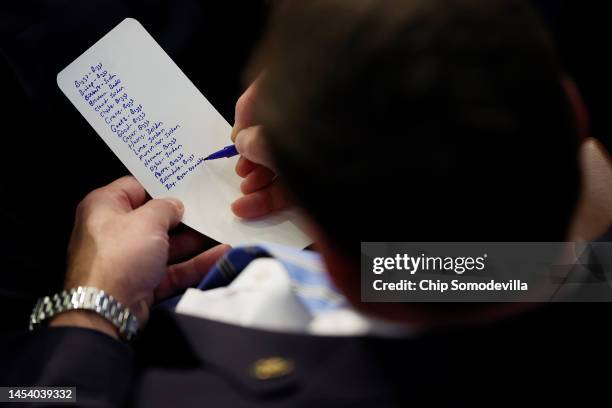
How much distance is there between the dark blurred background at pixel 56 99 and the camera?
2.98ft

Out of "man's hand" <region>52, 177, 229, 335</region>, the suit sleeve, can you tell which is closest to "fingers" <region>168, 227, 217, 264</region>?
"man's hand" <region>52, 177, 229, 335</region>

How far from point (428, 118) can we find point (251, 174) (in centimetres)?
54

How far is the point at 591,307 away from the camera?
543 millimetres

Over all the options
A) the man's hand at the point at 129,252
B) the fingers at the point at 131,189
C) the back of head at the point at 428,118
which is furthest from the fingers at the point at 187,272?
Answer: the back of head at the point at 428,118

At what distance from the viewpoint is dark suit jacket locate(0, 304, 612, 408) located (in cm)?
50

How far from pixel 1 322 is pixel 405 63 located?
0.74m

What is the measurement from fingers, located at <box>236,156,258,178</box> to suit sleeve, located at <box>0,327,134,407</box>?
33cm

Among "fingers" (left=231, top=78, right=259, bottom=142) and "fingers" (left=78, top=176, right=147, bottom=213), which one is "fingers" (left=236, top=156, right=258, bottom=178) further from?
"fingers" (left=78, top=176, right=147, bottom=213)

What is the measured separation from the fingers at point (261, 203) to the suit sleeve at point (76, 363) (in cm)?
27

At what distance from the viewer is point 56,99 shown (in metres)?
0.95

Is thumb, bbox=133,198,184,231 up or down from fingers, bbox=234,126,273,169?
down

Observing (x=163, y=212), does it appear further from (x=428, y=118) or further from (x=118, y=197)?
(x=428, y=118)

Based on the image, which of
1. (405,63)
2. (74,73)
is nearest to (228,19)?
(74,73)

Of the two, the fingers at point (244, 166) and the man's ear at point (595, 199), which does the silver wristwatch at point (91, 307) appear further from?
the man's ear at point (595, 199)
